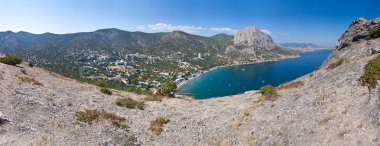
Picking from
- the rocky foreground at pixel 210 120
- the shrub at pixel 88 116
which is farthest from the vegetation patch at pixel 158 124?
the shrub at pixel 88 116

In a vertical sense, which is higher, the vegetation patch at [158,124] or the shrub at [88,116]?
the shrub at [88,116]

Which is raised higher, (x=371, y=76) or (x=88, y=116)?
(x=371, y=76)

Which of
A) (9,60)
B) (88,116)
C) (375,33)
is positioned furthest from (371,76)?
(9,60)

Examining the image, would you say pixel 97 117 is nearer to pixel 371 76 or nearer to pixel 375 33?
pixel 371 76

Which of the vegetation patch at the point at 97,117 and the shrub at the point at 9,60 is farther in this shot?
the shrub at the point at 9,60

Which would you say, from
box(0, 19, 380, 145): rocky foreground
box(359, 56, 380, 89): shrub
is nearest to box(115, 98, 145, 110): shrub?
box(0, 19, 380, 145): rocky foreground

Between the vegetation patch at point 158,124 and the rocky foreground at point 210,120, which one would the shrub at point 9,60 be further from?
the vegetation patch at point 158,124

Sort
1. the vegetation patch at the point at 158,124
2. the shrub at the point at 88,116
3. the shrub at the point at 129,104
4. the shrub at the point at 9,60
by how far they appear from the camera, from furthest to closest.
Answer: the shrub at the point at 9,60 → the shrub at the point at 129,104 → the vegetation patch at the point at 158,124 → the shrub at the point at 88,116

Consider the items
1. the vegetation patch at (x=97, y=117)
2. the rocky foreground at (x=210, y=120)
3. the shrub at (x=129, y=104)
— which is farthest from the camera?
the shrub at (x=129, y=104)
